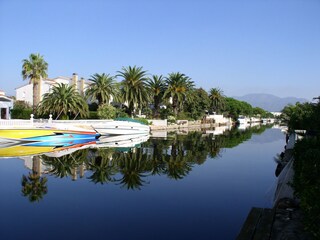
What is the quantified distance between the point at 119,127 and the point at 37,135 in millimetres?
10495

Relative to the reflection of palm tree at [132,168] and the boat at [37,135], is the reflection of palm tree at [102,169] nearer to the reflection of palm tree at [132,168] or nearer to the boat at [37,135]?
the reflection of palm tree at [132,168]

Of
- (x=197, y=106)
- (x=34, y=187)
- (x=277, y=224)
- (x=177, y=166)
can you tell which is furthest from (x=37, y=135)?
(x=197, y=106)

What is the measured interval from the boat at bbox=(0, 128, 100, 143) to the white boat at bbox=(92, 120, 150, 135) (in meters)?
4.25

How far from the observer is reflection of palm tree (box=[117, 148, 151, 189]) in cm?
1277

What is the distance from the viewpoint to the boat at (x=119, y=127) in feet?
107

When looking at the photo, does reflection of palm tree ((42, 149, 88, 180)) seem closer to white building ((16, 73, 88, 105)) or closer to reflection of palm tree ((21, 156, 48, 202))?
reflection of palm tree ((21, 156, 48, 202))

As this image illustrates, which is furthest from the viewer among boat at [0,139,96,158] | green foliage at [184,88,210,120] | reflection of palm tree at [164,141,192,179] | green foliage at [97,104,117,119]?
green foliage at [184,88,210,120]

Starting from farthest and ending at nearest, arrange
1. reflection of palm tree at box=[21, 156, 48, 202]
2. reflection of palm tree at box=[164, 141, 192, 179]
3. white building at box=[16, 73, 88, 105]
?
white building at box=[16, 73, 88, 105], reflection of palm tree at box=[164, 141, 192, 179], reflection of palm tree at box=[21, 156, 48, 202]

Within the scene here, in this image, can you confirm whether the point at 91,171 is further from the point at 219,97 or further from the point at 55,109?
the point at 219,97

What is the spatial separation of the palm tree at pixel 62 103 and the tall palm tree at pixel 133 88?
11.3m

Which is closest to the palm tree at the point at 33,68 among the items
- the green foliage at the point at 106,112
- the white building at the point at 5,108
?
the white building at the point at 5,108

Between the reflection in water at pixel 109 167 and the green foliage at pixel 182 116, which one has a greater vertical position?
the green foliage at pixel 182 116

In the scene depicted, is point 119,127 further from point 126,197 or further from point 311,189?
A: point 311,189

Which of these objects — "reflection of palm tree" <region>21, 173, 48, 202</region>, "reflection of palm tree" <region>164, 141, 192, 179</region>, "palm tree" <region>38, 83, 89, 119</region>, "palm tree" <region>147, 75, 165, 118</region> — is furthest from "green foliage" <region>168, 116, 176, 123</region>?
"reflection of palm tree" <region>21, 173, 48, 202</region>
